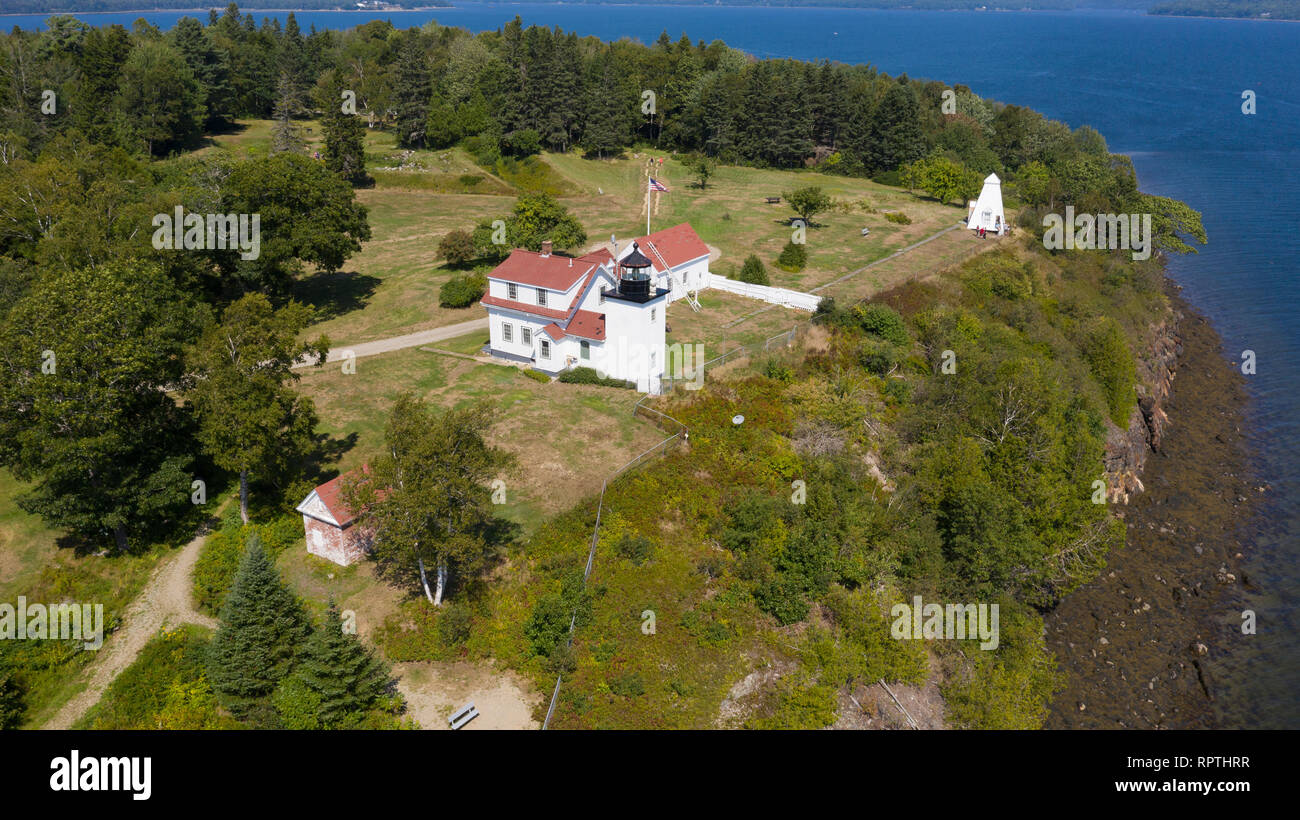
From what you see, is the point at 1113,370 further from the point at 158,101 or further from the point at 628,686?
the point at 158,101

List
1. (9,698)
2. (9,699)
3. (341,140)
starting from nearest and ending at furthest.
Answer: (9,698)
(9,699)
(341,140)

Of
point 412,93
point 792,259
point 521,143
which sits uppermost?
point 412,93

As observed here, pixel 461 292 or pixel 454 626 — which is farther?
pixel 461 292

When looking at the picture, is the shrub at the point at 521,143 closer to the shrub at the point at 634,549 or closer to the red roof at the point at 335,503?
the red roof at the point at 335,503

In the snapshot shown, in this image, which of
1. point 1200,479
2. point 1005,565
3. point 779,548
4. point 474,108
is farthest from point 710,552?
point 474,108

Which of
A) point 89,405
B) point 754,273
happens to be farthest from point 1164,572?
point 89,405
